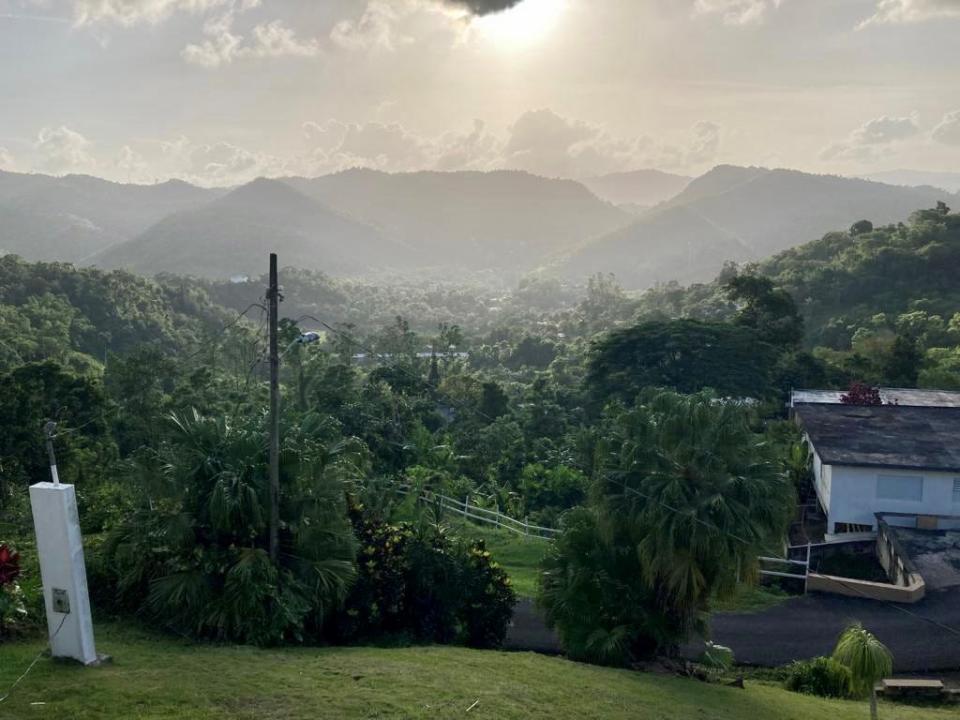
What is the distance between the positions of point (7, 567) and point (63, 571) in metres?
1.07

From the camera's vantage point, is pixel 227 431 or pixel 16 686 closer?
pixel 16 686

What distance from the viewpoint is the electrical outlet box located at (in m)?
11.2

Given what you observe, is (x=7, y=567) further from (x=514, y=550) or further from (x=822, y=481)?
(x=822, y=481)

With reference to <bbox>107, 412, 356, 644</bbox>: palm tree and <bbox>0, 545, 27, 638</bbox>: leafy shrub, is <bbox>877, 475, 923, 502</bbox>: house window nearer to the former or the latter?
<bbox>107, 412, 356, 644</bbox>: palm tree

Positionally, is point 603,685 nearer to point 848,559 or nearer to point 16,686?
point 16,686

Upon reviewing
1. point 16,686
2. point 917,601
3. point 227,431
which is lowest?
point 917,601

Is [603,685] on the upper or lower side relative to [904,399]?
lower

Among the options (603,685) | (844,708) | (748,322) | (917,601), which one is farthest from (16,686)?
(748,322)

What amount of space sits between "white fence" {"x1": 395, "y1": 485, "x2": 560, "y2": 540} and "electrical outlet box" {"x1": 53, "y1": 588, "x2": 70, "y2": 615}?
16.2m

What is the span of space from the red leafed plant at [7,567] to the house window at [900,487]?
23.0 m

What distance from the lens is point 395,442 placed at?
35625mm

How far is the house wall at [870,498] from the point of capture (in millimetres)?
24922

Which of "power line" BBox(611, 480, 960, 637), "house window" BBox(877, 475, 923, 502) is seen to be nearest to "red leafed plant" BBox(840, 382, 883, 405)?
"house window" BBox(877, 475, 923, 502)

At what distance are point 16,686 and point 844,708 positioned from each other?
1274cm
